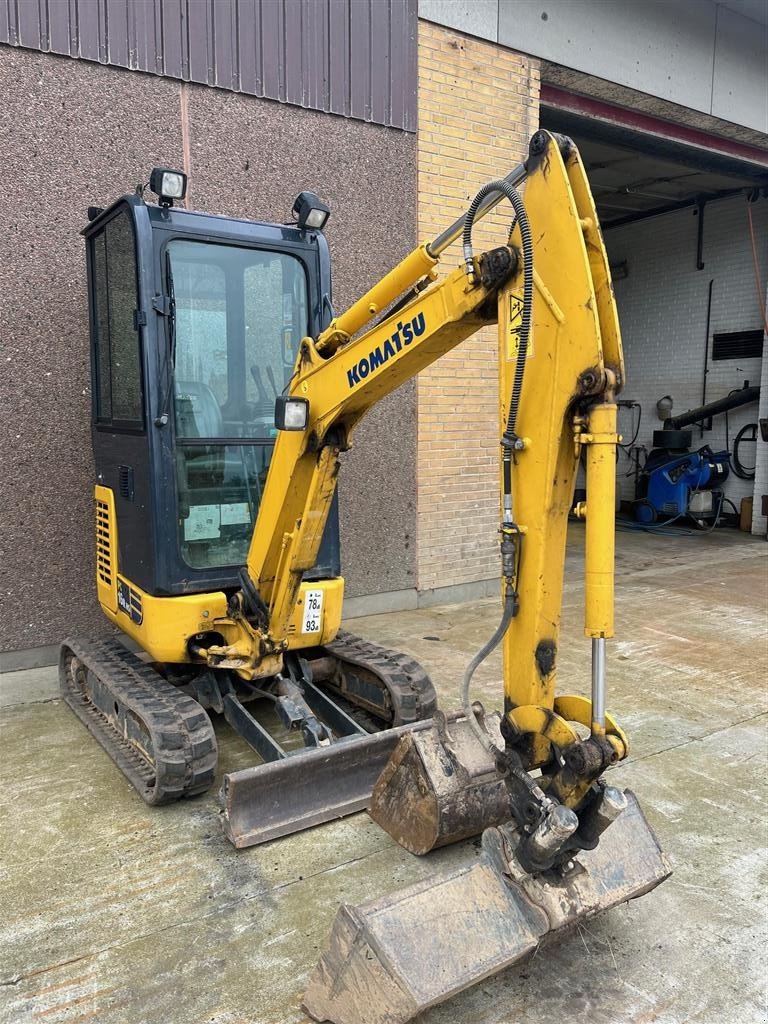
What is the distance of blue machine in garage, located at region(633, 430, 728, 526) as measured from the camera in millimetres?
12344

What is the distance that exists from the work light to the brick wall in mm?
3695

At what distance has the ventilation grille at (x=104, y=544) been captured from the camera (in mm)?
4484

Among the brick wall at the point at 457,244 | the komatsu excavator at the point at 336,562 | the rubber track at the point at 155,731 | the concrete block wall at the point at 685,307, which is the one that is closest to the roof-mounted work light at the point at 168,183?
the komatsu excavator at the point at 336,562

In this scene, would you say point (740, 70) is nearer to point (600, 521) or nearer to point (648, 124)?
point (648, 124)

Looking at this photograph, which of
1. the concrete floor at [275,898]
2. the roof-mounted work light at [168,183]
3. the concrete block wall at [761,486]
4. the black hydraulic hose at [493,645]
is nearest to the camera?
the concrete floor at [275,898]

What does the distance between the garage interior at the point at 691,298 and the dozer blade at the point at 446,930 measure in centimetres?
995

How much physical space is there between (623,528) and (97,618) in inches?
370

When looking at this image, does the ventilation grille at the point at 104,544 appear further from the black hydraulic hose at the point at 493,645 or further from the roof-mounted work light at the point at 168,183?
the black hydraulic hose at the point at 493,645

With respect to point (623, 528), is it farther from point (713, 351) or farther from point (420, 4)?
point (420, 4)

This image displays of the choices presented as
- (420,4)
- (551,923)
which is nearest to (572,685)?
(551,923)

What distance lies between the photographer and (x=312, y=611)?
4.09m

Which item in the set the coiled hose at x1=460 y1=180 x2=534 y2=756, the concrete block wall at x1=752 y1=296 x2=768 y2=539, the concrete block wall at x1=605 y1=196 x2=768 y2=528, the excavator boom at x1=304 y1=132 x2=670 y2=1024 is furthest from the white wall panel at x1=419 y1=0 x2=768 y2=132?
the excavator boom at x1=304 y1=132 x2=670 y2=1024

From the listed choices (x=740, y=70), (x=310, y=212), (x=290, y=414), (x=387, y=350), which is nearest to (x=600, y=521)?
(x=387, y=350)

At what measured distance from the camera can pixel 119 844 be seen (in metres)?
3.35
